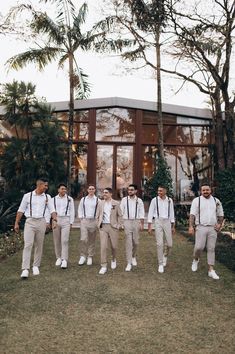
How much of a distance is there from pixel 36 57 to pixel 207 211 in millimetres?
10779

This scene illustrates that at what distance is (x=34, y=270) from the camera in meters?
7.31

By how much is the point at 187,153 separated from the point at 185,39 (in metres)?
5.67

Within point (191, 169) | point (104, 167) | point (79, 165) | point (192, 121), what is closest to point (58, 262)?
point (79, 165)

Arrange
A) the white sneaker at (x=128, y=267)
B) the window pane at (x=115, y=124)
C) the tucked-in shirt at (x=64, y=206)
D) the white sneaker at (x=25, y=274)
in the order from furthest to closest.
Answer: the window pane at (x=115, y=124), the tucked-in shirt at (x=64, y=206), the white sneaker at (x=128, y=267), the white sneaker at (x=25, y=274)

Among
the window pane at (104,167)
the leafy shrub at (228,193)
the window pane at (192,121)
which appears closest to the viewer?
the leafy shrub at (228,193)

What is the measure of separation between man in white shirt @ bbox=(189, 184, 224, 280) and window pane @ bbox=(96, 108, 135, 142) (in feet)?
34.7

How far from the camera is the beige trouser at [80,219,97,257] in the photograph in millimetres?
8086

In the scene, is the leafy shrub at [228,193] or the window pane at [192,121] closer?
the leafy shrub at [228,193]

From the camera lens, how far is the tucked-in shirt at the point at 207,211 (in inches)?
282

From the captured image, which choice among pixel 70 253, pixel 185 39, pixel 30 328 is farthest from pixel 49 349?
pixel 185 39

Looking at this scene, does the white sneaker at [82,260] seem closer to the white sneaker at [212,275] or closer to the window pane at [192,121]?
the white sneaker at [212,275]

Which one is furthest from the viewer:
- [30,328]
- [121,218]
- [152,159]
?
[152,159]

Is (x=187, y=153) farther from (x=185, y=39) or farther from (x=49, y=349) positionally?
(x=49, y=349)

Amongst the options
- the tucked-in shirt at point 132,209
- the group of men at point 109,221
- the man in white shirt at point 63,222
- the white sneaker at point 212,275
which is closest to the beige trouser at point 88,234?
the group of men at point 109,221
